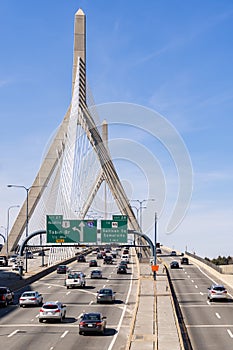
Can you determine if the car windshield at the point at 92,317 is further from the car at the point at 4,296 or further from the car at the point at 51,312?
the car at the point at 4,296

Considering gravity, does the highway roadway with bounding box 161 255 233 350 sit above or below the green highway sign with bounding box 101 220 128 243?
below

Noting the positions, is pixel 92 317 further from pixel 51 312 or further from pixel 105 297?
pixel 105 297

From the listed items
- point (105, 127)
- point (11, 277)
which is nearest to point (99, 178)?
point (105, 127)

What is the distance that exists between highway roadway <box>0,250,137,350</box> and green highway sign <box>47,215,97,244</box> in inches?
173

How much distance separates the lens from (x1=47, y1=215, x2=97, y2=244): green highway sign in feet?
194

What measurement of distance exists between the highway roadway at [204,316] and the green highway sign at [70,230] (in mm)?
9478

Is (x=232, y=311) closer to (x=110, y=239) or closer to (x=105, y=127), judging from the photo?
(x=110, y=239)

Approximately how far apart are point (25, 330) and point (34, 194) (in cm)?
5702

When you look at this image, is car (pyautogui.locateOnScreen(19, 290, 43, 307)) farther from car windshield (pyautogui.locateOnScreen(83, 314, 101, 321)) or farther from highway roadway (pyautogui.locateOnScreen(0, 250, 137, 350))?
car windshield (pyautogui.locateOnScreen(83, 314, 101, 321))

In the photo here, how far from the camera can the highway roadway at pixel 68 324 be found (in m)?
28.0

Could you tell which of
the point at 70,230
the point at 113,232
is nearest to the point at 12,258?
the point at 70,230

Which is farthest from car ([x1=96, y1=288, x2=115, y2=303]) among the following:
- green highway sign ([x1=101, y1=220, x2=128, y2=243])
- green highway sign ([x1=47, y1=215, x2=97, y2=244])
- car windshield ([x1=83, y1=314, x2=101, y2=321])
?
green highway sign ([x1=101, y1=220, x2=128, y2=243])

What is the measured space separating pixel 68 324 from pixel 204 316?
872 cm

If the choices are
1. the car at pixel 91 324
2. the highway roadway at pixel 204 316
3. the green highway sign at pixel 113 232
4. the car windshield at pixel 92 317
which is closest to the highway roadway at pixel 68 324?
the car at pixel 91 324
